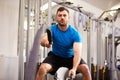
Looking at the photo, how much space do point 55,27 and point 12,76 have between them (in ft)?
4.20

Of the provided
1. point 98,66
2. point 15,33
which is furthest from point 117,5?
point 15,33

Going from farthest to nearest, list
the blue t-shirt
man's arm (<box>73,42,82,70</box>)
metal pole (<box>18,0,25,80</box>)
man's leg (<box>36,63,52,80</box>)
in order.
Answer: metal pole (<box>18,0,25,80</box>) → the blue t-shirt → man's arm (<box>73,42,82,70</box>) → man's leg (<box>36,63,52,80</box>)

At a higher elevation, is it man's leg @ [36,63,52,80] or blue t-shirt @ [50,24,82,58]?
blue t-shirt @ [50,24,82,58]

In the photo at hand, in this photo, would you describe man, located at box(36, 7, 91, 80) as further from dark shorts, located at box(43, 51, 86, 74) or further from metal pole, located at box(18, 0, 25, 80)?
metal pole, located at box(18, 0, 25, 80)

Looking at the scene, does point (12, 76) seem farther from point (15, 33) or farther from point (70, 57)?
point (70, 57)

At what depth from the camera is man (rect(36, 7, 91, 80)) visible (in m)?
2.78

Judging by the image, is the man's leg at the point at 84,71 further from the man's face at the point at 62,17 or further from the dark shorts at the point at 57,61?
the man's face at the point at 62,17

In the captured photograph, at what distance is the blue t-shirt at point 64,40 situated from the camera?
2904mm

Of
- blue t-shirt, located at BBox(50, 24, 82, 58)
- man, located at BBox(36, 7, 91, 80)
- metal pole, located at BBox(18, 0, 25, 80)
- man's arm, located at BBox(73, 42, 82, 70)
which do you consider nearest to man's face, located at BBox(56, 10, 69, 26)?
man, located at BBox(36, 7, 91, 80)

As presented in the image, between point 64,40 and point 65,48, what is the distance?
11 cm

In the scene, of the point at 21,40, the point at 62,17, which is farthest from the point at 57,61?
the point at 21,40

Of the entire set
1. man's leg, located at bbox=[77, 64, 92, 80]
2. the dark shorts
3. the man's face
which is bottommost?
man's leg, located at bbox=[77, 64, 92, 80]

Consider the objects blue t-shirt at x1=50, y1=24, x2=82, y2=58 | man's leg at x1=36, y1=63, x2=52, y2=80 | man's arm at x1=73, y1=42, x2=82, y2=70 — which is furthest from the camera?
blue t-shirt at x1=50, y1=24, x2=82, y2=58

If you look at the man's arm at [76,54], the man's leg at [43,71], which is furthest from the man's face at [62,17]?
the man's leg at [43,71]
